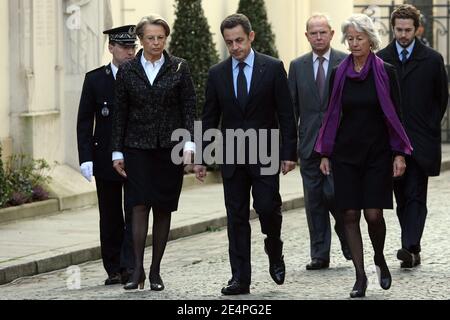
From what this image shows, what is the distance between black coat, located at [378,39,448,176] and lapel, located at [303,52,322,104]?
26.5 inches

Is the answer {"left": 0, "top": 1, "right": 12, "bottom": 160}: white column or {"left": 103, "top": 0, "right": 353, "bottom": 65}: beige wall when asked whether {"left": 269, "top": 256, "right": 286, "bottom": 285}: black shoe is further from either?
{"left": 103, "top": 0, "right": 353, "bottom": 65}: beige wall

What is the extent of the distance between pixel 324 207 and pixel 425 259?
36.5 inches

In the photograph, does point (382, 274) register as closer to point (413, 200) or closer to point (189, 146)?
point (189, 146)

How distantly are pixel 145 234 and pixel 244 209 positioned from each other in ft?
2.34

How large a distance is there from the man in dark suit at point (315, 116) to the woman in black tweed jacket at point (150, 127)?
1.71 metres

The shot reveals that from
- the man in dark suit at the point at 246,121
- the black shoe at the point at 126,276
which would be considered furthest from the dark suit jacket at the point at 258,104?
the black shoe at the point at 126,276

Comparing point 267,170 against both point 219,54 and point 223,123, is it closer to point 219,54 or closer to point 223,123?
point 223,123

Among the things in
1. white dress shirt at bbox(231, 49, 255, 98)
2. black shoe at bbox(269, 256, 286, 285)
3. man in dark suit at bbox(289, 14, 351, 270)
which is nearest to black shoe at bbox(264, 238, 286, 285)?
black shoe at bbox(269, 256, 286, 285)

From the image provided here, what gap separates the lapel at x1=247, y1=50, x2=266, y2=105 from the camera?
10594 mm

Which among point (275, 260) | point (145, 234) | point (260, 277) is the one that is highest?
point (145, 234)

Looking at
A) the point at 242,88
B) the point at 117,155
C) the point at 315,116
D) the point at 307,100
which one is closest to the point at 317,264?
the point at 315,116

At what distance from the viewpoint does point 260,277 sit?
456 inches

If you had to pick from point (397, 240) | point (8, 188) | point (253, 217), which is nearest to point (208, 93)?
point (397, 240)

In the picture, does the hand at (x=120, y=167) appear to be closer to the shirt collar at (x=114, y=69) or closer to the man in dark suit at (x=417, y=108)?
the shirt collar at (x=114, y=69)
